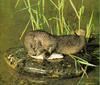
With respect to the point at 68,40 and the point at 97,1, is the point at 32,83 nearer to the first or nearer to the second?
the point at 68,40

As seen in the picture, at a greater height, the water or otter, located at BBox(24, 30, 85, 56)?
otter, located at BBox(24, 30, 85, 56)

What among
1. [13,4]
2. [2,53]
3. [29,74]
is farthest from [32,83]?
[13,4]

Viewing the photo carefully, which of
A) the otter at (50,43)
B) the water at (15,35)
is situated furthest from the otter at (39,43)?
the water at (15,35)

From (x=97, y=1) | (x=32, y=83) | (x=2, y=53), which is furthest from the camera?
(x=97, y=1)

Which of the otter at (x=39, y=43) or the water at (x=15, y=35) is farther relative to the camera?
the otter at (x=39, y=43)

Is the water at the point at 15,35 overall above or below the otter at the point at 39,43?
below

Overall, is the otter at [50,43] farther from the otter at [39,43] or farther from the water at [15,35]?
the water at [15,35]

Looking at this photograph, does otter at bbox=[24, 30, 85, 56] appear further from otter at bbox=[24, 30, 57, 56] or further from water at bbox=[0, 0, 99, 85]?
water at bbox=[0, 0, 99, 85]

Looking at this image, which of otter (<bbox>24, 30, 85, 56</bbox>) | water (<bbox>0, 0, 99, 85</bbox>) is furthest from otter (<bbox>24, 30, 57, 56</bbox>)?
water (<bbox>0, 0, 99, 85</bbox>)

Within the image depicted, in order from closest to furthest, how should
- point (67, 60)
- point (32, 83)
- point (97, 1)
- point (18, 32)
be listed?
point (32, 83), point (67, 60), point (18, 32), point (97, 1)
